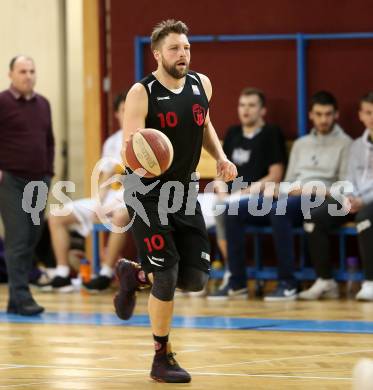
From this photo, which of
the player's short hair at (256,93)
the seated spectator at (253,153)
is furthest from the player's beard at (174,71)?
the player's short hair at (256,93)

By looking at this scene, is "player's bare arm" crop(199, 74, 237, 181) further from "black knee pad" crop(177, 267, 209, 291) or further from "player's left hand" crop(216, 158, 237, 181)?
"black knee pad" crop(177, 267, 209, 291)

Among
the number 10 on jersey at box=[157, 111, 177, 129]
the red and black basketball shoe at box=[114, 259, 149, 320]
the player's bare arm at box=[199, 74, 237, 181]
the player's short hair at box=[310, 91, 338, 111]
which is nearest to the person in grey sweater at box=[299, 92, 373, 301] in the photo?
the player's short hair at box=[310, 91, 338, 111]

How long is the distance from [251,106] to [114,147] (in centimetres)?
144

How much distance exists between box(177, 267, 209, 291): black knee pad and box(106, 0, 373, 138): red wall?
187 inches

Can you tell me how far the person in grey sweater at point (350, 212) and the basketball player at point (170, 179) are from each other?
11.8ft

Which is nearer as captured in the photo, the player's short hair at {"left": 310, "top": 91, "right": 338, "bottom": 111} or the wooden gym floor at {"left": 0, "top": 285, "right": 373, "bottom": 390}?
the wooden gym floor at {"left": 0, "top": 285, "right": 373, "bottom": 390}

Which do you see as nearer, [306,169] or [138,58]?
[306,169]

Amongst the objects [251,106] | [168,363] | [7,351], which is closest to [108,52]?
[251,106]

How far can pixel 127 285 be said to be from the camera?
6.55 metres

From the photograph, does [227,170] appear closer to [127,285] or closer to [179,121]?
[179,121]

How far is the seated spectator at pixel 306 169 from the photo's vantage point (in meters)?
9.42

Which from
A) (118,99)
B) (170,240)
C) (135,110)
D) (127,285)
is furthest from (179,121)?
(118,99)

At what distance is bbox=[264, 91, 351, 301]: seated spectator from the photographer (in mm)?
9422

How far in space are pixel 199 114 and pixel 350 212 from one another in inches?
151
